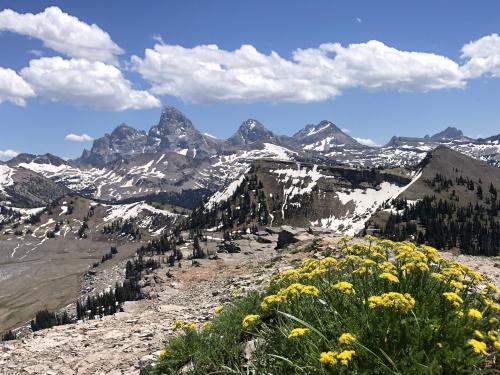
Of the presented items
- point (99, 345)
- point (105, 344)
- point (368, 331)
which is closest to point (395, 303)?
point (368, 331)

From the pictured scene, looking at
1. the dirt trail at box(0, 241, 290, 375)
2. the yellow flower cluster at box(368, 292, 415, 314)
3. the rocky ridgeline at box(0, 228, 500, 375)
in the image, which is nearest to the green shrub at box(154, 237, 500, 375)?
the yellow flower cluster at box(368, 292, 415, 314)

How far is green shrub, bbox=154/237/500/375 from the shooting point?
6.43m

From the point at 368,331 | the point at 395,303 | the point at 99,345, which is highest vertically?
the point at 395,303

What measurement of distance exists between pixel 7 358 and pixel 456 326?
1588cm

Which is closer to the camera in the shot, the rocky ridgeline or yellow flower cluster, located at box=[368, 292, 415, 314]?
yellow flower cluster, located at box=[368, 292, 415, 314]

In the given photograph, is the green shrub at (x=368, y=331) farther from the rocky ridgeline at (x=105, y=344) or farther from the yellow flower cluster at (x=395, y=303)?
the rocky ridgeline at (x=105, y=344)

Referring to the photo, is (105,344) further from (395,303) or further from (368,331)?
(395,303)

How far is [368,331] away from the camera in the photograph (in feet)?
23.4

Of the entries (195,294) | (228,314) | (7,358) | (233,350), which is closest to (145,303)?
(195,294)

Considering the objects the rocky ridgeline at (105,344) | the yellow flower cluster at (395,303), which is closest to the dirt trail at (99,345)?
the rocky ridgeline at (105,344)

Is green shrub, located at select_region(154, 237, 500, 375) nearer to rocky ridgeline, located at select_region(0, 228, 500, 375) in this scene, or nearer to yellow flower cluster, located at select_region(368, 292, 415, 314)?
yellow flower cluster, located at select_region(368, 292, 415, 314)

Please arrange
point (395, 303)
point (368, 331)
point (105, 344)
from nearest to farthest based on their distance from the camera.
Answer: point (395, 303), point (368, 331), point (105, 344)

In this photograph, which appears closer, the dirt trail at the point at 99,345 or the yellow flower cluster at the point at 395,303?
the yellow flower cluster at the point at 395,303

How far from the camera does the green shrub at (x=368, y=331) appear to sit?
21.1ft
